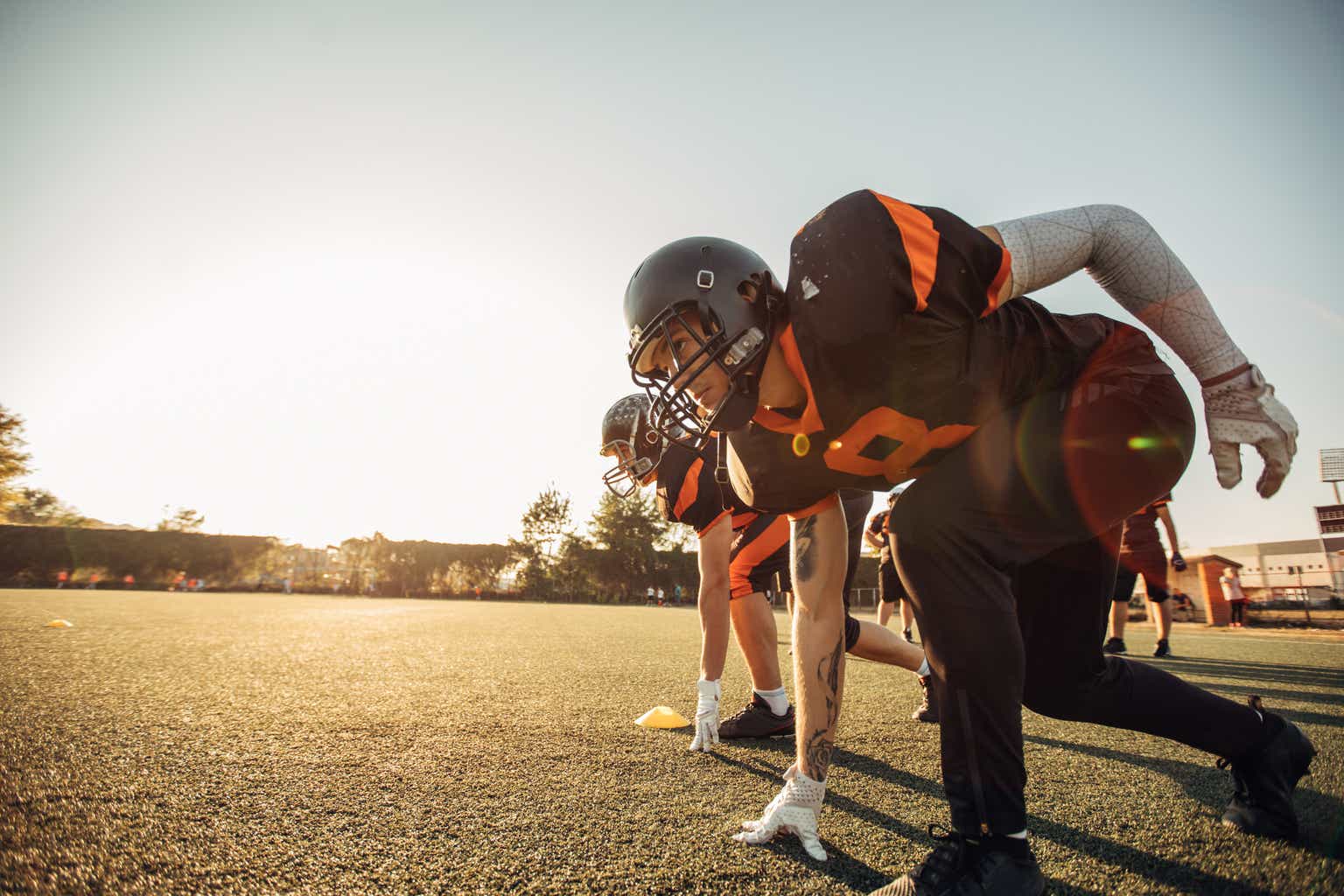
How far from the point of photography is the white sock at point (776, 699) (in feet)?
11.8

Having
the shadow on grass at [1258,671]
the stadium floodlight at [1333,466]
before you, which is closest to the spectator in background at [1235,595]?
the shadow on grass at [1258,671]

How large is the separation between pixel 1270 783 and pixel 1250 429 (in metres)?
1.22

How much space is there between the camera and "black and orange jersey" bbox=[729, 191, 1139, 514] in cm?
161

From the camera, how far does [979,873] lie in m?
1.46

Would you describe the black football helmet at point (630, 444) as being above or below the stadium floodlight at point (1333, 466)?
below

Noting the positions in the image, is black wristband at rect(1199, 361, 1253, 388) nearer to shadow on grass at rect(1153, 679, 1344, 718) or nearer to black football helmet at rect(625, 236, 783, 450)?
black football helmet at rect(625, 236, 783, 450)

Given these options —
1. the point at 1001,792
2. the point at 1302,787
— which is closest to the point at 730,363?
the point at 1001,792

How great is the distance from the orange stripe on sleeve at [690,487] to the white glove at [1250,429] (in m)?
2.82

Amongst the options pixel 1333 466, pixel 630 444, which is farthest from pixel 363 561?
pixel 1333 466

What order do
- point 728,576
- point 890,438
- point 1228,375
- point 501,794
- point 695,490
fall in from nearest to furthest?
point 1228,375 → point 890,438 → point 501,794 → point 728,576 → point 695,490

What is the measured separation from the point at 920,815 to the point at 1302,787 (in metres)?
1.70

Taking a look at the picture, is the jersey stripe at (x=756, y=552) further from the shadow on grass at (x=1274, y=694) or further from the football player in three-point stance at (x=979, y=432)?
the shadow on grass at (x=1274, y=694)

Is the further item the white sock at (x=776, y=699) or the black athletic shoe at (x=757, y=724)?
the white sock at (x=776, y=699)

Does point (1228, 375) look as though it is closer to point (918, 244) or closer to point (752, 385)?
point (918, 244)
